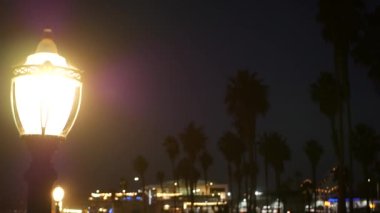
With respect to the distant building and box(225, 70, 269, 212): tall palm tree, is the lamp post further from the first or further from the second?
box(225, 70, 269, 212): tall palm tree

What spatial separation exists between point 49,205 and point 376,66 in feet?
124

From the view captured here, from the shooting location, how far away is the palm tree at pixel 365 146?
9675 cm

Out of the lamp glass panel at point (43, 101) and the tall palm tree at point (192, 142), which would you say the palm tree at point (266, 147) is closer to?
the tall palm tree at point (192, 142)

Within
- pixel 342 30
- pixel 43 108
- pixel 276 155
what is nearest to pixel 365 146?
pixel 276 155

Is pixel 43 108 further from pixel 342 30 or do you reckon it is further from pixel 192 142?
pixel 192 142

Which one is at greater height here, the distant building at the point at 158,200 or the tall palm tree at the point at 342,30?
the tall palm tree at the point at 342,30

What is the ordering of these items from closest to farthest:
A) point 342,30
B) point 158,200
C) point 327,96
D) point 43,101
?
point 43,101 < point 342,30 < point 327,96 < point 158,200

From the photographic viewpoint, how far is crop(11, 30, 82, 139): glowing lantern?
548cm

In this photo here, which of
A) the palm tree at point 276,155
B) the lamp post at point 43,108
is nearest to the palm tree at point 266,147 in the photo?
the palm tree at point 276,155

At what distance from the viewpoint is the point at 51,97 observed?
5.48 meters

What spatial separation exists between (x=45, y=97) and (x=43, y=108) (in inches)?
3.8

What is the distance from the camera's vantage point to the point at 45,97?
545 cm

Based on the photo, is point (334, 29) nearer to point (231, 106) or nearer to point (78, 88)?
point (231, 106)

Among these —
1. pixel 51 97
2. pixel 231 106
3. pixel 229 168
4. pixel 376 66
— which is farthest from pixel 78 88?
pixel 229 168
